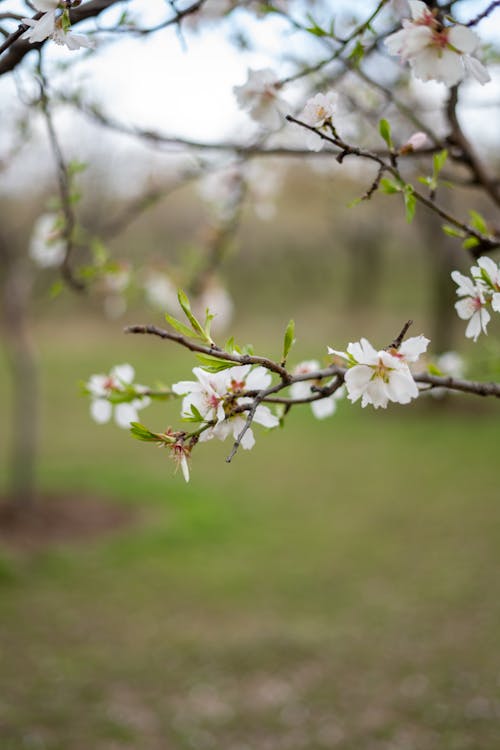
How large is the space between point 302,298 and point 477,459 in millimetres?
13037

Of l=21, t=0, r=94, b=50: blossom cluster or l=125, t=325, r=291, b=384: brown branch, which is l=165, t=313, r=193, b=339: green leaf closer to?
l=125, t=325, r=291, b=384: brown branch

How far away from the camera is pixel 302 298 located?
20797 mm

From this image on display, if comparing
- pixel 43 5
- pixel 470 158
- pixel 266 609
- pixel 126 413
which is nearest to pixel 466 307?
pixel 126 413

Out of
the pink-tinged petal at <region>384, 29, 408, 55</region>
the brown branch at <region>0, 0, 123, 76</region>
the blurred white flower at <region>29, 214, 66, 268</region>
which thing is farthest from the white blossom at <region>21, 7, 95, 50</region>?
the blurred white flower at <region>29, 214, 66, 268</region>

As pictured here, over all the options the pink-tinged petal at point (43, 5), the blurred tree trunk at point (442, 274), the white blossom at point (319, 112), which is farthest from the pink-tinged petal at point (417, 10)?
the blurred tree trunk at point (442, 274)

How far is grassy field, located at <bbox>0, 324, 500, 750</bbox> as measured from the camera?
120 inches

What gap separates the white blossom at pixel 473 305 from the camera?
1181 millimetres

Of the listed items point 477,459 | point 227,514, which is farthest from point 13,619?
point 477,459

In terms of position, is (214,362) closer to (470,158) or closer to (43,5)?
(43,5)

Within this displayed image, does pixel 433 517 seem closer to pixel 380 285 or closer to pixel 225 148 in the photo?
pixel 225 148

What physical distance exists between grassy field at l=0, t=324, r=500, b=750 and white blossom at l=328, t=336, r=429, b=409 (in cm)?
220

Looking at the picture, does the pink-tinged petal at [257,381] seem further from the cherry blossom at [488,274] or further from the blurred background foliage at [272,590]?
the blurred background foliage at [272,590]

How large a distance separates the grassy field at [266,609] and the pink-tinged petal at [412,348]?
2.19 meters

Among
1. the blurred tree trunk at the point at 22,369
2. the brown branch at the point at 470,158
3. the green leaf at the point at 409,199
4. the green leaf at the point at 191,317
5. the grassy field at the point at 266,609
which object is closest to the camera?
the green leaf at the point at 191,317
